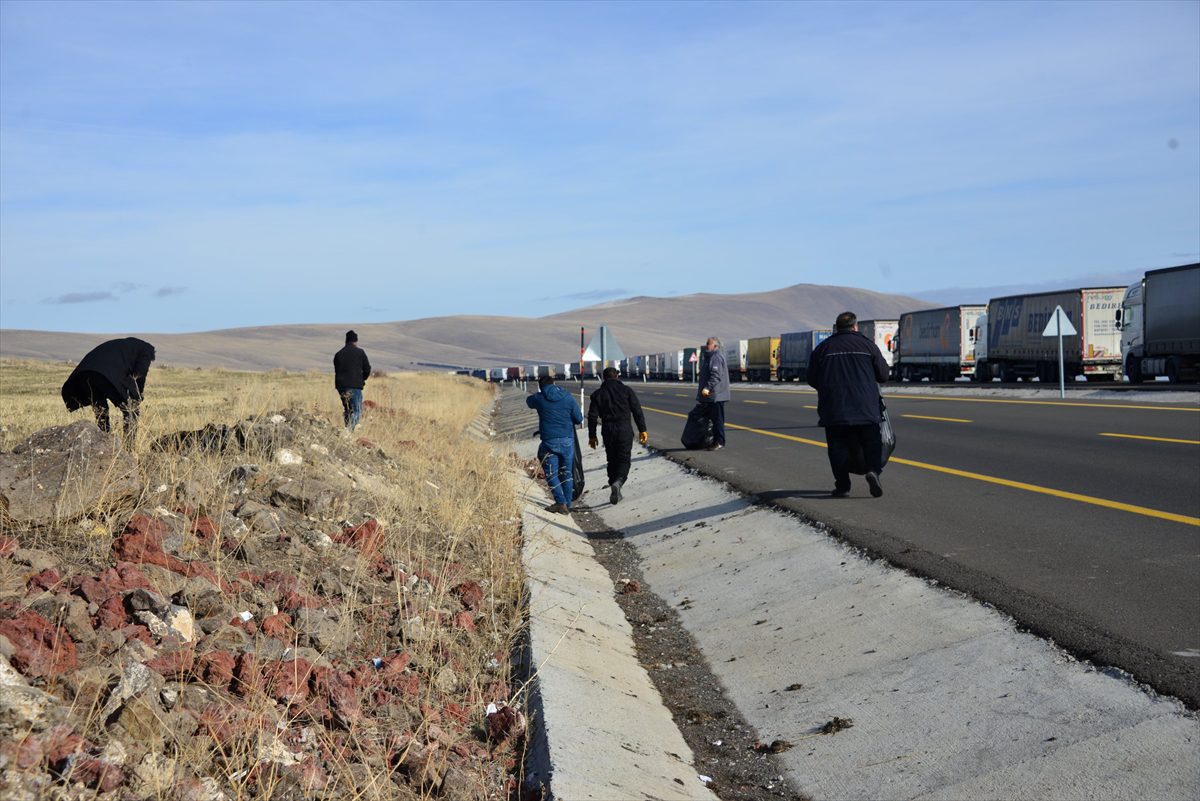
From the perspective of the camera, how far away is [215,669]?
506 centimetres

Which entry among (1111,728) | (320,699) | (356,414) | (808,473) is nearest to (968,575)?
(1111,728)

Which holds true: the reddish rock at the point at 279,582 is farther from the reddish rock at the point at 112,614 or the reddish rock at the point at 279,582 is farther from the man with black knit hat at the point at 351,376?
the man with black knit hat at the point at 351,376

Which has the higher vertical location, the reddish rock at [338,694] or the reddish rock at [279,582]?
the reddish rock at [279,582]

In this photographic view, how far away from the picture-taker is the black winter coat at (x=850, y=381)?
11.4 meters

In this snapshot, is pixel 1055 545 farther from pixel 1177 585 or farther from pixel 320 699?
pixel 320 699

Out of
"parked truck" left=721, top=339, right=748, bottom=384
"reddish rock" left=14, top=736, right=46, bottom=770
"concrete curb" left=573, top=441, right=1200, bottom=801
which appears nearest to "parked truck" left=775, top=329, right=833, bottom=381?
"parked truck" left=721, top=339, right=748, bottom=384

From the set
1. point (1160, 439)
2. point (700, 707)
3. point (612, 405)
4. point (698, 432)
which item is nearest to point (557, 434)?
point (612, 405)

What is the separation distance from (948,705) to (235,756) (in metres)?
3.61

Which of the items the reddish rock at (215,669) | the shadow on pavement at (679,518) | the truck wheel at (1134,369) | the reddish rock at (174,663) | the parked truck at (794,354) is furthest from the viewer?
the parked truck at (794,354)

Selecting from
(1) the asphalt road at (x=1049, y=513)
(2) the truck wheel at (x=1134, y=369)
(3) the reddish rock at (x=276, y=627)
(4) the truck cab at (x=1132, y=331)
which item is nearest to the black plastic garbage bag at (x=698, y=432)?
(1) the asphalt road at (x=1049, y=513)

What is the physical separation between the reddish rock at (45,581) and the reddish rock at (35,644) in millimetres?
387

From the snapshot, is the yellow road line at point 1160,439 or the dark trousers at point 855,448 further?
the yellow road line at point 1160,439

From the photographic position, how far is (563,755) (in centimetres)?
538

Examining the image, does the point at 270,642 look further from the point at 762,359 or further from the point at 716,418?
the point at 762,359
